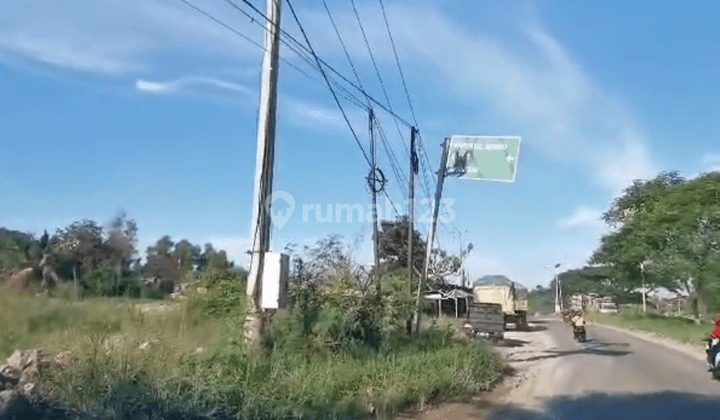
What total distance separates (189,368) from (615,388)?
9.15 metres

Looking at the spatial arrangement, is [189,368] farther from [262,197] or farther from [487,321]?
[487,321]

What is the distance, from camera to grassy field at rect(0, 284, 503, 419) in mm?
7398

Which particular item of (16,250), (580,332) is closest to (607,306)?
(580,332)

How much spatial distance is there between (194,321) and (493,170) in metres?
11.1

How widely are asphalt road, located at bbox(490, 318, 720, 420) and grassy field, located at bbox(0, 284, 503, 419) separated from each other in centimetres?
205

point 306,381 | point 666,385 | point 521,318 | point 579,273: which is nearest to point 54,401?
point 306,381

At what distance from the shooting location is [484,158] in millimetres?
19484

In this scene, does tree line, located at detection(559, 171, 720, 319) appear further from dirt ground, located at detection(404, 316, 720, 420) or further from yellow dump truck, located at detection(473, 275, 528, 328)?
dirt ground, located at detection(404, 316, 720, 420)

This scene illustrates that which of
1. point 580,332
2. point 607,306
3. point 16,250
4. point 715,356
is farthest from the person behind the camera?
point 607,306

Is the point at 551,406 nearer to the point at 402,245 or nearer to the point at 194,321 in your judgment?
the point at 194,321

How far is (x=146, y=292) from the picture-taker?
9703 mm

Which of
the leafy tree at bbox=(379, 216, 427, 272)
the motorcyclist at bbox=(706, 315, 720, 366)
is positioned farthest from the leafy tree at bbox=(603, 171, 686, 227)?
the motorcyclist at bbox=(706, 315, 720, 366)

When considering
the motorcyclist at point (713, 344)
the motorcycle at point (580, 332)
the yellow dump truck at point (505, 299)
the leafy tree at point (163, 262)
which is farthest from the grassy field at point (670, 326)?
the leafy tree at point (163, 262)

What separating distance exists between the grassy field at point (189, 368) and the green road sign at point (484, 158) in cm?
811
